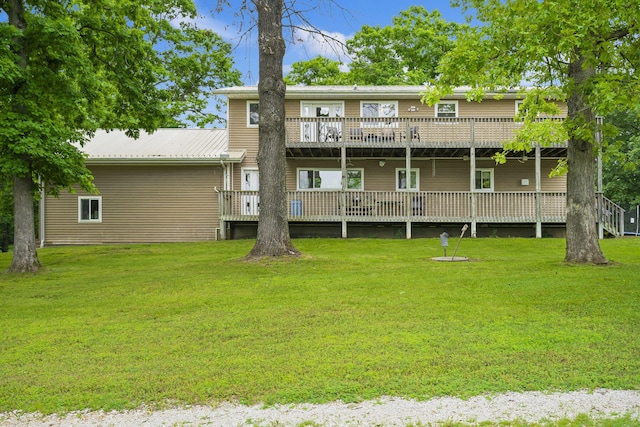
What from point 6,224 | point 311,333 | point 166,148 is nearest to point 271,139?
point 311,333

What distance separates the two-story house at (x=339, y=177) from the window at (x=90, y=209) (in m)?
0.06

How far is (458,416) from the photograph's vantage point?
126 inches

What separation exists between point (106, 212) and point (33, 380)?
55.4 feet

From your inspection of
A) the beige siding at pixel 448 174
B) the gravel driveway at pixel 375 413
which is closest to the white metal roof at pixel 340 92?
the beige siding at pixel 448 174

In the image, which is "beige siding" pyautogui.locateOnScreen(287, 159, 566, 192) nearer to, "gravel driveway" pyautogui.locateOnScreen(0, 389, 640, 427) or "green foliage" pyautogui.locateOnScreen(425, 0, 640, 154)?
"green foliage" pyautogui.locateOnScreen(425, 0, 640, 154)

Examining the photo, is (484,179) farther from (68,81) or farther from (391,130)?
(68,81)

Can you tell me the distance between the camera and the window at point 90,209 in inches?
773

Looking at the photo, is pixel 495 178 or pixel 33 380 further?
pixel 495 178

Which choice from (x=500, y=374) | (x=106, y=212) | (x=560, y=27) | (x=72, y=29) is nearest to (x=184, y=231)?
(x=106, y=212)

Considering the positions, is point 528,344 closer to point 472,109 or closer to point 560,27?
point 560,27

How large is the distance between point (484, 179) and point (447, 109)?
3382mm

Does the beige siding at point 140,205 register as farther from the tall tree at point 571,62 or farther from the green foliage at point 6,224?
the tall tree at point 571,62

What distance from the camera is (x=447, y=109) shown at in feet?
65.8

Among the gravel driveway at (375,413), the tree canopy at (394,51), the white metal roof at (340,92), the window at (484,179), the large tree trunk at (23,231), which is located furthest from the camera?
the tree canopy at (394,51)
